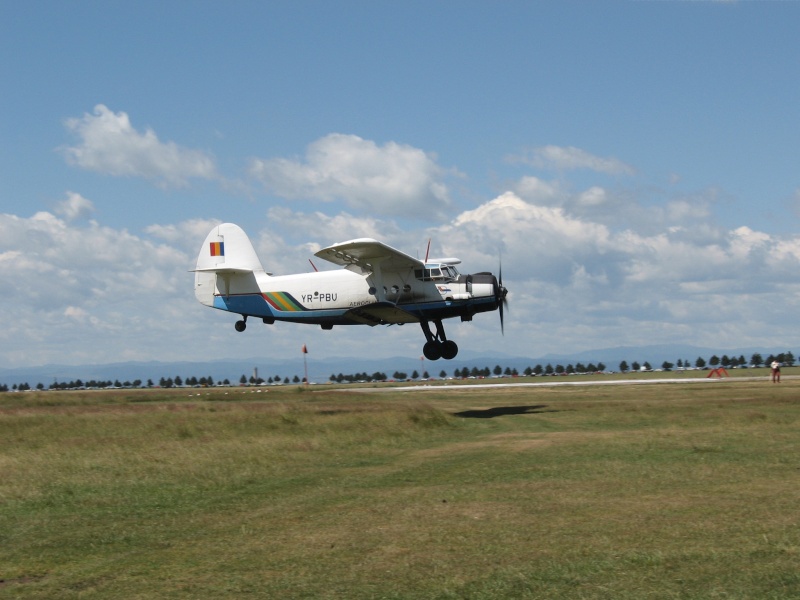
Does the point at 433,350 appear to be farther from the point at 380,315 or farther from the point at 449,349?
the point at 380,315

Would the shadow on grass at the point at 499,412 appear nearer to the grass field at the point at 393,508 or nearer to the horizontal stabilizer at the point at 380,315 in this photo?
the horizontal stabilizer at the point at 380,315

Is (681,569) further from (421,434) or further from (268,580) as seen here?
(421,434)

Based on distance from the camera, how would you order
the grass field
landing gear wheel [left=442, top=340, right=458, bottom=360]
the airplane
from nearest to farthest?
the grass field < the airplane < landing gear wheel [left=442, top=340, right=458, bottom=360]

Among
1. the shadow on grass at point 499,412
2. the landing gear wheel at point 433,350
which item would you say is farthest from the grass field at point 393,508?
the landing gear wheel at point 433,350

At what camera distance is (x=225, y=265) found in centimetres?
4425

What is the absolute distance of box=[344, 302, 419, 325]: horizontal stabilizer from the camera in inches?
1539

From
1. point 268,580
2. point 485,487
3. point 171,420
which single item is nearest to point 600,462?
point 485,487

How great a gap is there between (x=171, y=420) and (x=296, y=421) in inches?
165

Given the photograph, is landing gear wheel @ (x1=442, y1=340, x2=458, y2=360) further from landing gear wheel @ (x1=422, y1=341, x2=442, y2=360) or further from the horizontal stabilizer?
the horizontal stabilizer

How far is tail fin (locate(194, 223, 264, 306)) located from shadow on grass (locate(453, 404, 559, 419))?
12.4 m

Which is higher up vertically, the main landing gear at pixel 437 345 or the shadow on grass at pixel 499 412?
the main landing gear at pixel 437 345

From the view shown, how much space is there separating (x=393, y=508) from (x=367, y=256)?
23.4 meters

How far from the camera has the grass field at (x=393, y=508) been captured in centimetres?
1120

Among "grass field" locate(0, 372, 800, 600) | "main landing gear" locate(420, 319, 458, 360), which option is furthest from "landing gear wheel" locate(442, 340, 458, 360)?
"grass field" locate(0, 372, 800, 600)
